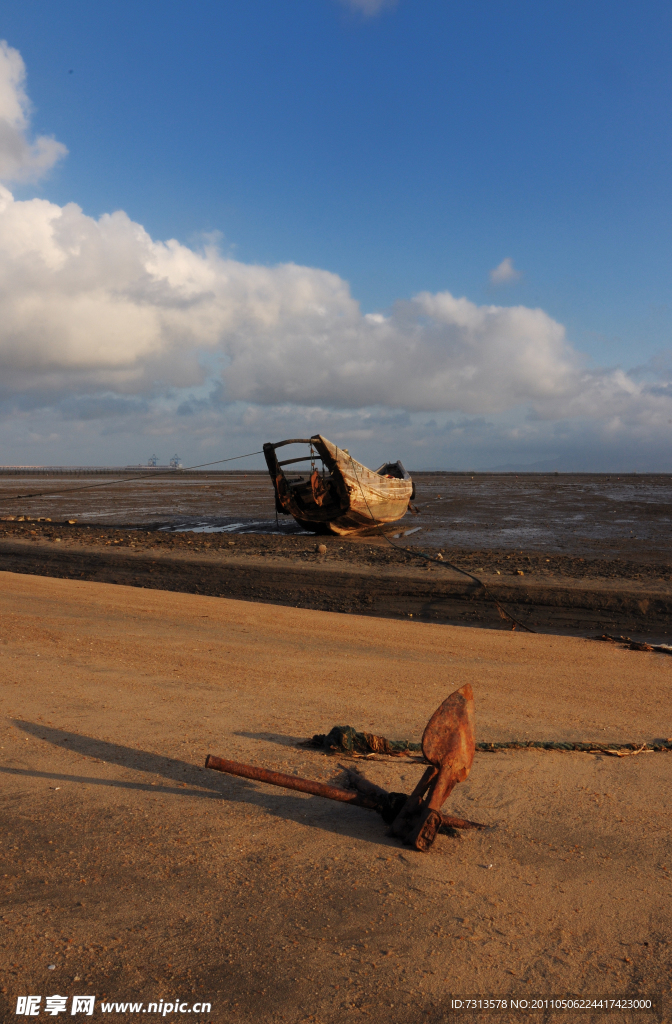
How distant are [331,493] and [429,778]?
1637 cm

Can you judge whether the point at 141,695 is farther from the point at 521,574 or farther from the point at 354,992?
the point at 521,574

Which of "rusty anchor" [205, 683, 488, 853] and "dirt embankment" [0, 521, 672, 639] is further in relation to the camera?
"dirt embankment" [0, 521, 672, 639]

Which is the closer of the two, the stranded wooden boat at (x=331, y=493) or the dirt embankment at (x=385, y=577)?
the dirt embankment at (x=385, y=577)

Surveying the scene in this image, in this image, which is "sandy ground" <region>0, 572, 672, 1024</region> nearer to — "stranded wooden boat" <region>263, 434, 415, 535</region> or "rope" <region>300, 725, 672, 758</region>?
"rope" <region>300, 725, 672, 758</region>

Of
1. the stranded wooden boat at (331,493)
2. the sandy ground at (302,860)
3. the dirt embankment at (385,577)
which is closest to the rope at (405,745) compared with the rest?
the sandy ground at (302,860)

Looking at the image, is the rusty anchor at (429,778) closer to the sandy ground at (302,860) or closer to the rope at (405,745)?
the sandy ground at (302,860)

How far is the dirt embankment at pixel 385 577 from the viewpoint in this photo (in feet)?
33.2

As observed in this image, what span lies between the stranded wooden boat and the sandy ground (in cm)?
1311

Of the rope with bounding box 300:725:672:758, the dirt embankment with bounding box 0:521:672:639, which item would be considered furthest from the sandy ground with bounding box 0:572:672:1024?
the dirt embankment with bounding box 0:521:672:639

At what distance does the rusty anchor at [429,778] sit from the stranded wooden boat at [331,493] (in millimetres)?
15474

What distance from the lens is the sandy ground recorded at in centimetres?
239

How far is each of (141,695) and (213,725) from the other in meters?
1.00

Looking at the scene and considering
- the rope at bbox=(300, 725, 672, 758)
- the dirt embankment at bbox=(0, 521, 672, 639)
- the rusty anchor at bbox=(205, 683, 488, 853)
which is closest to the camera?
the rusty anchor at bbox=(205, 683, 488, 853)

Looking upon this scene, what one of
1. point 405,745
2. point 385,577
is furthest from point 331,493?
point 405,745
